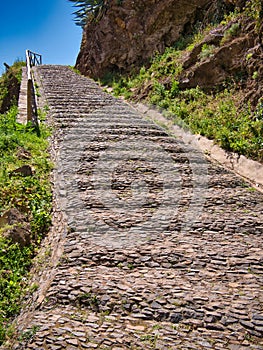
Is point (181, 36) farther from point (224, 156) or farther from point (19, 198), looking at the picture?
point (19, 198)

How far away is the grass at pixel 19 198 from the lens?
3.59 metres

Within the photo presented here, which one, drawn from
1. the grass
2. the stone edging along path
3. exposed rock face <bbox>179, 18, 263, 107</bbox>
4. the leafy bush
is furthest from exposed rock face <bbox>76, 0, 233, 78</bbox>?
the grass

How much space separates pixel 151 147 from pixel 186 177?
1.46 metres

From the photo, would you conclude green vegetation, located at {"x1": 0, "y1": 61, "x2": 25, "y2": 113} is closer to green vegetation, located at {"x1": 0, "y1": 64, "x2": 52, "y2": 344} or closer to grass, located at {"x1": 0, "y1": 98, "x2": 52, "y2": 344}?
grass, located at {"x1": 0, "y1": 98, "x2": 52, "y2": 344}

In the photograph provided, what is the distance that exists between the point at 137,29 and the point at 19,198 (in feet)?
36.9

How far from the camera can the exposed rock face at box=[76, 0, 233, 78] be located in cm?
1262

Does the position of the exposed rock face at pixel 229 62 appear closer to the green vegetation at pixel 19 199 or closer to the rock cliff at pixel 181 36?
the rock cliff at pixel 181 36

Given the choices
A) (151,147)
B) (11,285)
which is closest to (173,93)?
(151,147)

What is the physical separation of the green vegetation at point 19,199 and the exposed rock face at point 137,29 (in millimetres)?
7149

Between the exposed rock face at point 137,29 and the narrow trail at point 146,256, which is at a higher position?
the exposed rock face at point 137,29

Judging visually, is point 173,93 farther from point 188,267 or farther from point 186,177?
point 188,267

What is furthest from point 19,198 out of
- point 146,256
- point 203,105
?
point 203,105

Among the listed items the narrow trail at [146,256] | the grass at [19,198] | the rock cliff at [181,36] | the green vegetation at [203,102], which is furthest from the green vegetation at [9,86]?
the narrow trail at [146,256]

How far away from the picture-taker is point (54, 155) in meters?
6.98
